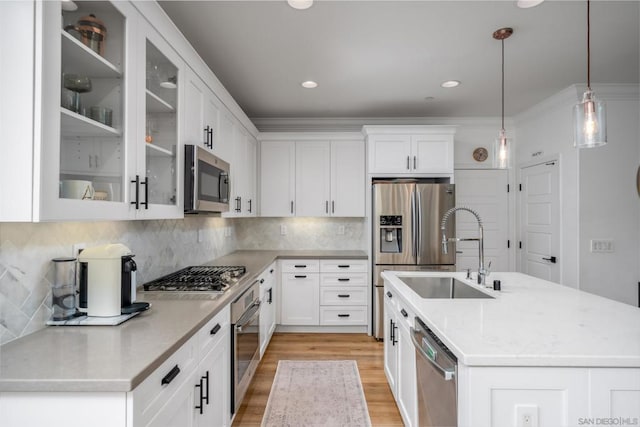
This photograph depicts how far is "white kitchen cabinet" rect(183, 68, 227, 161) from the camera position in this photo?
2.06 meters

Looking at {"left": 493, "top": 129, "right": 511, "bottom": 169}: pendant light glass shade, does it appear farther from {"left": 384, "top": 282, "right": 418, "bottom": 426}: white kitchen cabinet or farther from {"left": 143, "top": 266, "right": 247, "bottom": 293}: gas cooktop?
{"left": 143, "top": 266, "right": 247, "bottom": 293}: gas cooktop

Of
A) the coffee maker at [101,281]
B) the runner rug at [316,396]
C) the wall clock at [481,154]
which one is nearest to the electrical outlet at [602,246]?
the wall clock at [481,154]

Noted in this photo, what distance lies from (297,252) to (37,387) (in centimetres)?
330

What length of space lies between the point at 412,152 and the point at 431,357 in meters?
2.84

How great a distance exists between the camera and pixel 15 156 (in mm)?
988

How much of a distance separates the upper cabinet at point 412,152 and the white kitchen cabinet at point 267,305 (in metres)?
Result: 1.65

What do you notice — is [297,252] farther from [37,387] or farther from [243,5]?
[37,387]

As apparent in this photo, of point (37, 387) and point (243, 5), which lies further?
point (243, 5)

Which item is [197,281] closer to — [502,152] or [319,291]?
[319,291]

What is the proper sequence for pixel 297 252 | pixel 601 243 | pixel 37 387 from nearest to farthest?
pixel 37 387, pixel 601 243, pixel 297 252

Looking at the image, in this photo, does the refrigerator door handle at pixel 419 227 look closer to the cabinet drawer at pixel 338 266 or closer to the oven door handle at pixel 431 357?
the cabinet drawer at pixel 338 266

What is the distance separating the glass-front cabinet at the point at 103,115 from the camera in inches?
40.8

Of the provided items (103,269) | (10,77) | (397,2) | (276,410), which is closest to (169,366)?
(103,269)

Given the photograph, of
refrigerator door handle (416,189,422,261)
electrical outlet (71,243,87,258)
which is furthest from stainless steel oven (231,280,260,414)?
refrigerator door handle (416,189,422,261)
